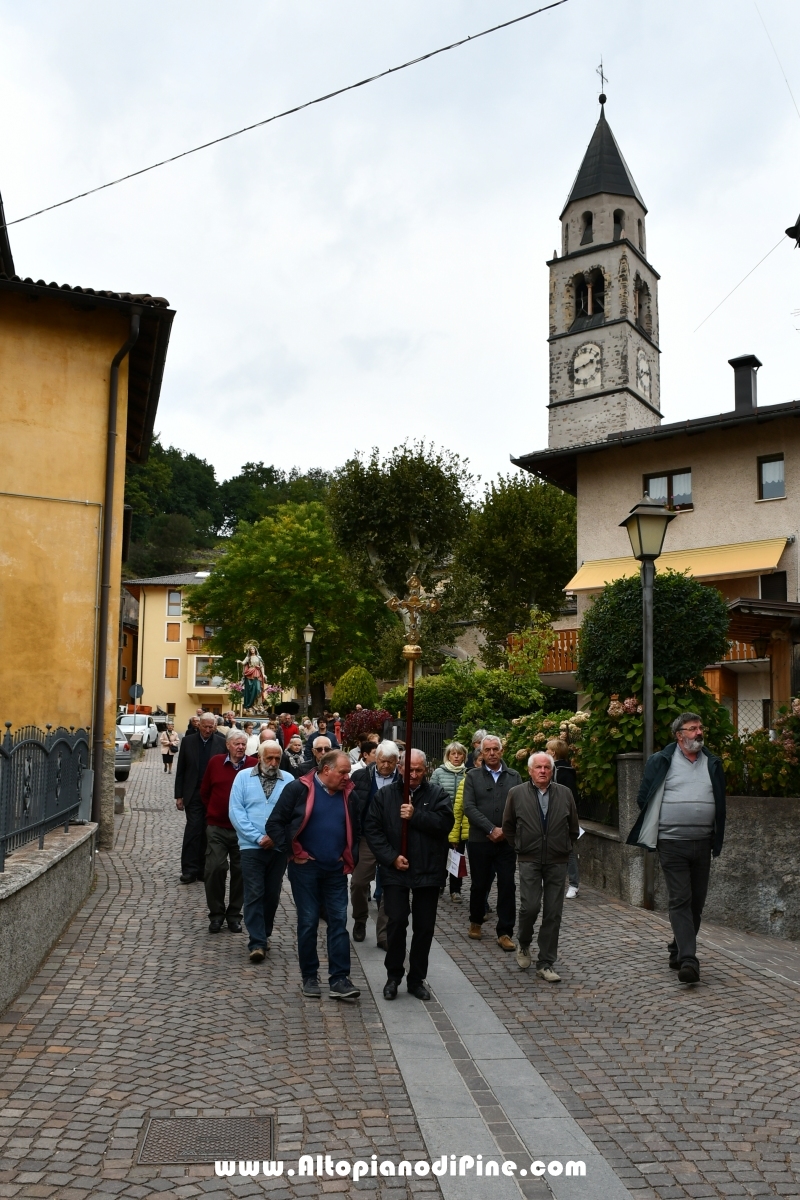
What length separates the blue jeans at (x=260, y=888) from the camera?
823cm

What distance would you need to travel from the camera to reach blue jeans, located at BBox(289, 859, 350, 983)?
7.21m

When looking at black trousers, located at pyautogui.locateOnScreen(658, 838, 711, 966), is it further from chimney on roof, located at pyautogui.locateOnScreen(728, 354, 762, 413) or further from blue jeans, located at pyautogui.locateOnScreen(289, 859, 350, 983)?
chimney on roof, located at pyautogui.locateOnScreen(728, 354, 762, 413)

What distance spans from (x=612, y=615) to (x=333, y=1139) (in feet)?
25.9

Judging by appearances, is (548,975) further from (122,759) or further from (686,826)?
(122,759)

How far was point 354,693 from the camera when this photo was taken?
3588 centimetres

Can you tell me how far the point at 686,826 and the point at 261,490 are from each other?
8209 cm

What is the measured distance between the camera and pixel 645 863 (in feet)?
34.5

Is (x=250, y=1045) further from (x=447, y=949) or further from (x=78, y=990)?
(x=447, y=949)

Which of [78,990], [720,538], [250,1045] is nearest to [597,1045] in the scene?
[250,1045]

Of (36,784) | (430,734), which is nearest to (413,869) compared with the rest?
(36,784)

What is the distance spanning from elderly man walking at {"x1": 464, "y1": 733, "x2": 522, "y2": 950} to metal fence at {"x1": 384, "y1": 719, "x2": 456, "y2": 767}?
1428 centimetres

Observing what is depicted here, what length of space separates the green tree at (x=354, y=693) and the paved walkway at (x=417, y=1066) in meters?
26.6

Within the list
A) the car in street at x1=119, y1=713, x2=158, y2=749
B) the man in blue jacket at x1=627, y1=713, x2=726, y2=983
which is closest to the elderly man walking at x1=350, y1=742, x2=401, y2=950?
the man in blue jacket at x1=627, y1=713, x2=726, y2=983

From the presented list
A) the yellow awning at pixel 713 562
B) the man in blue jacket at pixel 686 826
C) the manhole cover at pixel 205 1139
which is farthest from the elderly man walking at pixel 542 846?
the yellow awning at pixel 713 562
